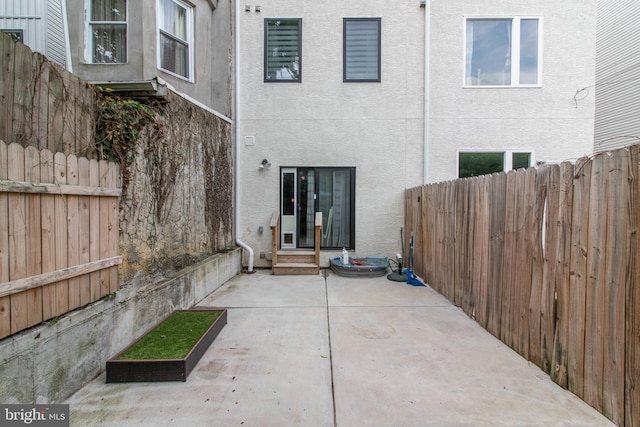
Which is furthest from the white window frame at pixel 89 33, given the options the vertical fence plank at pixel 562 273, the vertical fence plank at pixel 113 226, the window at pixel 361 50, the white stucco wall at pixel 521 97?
the vertical fence plank at pixel 562 273

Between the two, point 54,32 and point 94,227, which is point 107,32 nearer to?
point 54,32

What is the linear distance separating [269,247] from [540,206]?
17.4 feet

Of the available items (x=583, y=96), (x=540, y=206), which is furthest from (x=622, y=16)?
(x=540, y=206)

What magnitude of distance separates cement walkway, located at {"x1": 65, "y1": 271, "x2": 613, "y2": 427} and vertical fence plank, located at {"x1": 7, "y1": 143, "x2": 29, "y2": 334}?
32.1 inches

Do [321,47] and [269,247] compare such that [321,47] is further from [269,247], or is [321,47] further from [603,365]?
[603,365]

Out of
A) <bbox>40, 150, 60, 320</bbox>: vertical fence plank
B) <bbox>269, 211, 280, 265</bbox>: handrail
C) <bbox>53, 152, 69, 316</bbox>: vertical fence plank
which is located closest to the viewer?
<bbox>40, 150, 60, 320</bbox>: vertical fence plank

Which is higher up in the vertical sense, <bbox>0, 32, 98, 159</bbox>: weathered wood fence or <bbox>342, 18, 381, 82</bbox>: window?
<bbox>342, 18, 381, 82</bbox>: window

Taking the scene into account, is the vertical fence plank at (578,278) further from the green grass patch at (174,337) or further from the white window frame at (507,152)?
the white window frame at (507,152)

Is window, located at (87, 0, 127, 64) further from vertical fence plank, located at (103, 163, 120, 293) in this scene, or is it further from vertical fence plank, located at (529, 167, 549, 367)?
vertical fence plank, located at (529, 167, 549, 367)

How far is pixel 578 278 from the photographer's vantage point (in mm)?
2330

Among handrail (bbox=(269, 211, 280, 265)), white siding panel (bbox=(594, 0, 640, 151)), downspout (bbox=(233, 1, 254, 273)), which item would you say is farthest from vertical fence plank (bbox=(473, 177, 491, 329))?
white siding panel (bbox=(594, 0, 640, 151))

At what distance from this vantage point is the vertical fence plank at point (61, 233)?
2336mm

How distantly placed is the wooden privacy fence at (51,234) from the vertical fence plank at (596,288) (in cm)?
394

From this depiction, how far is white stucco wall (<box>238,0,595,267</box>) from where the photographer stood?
6.68m
